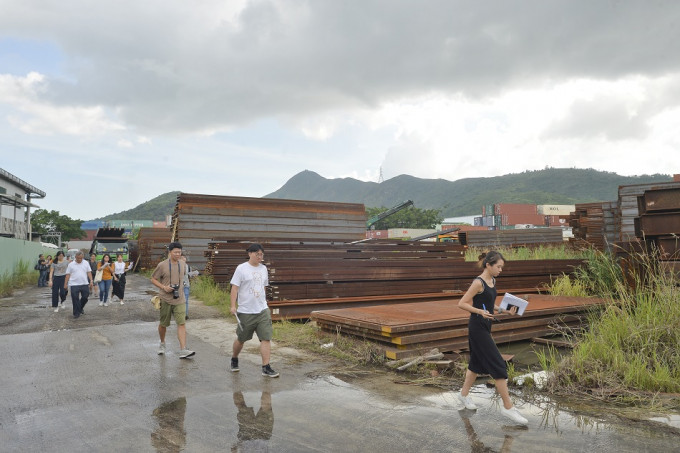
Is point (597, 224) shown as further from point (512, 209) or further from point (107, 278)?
point (512, 209)

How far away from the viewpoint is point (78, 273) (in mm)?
11836

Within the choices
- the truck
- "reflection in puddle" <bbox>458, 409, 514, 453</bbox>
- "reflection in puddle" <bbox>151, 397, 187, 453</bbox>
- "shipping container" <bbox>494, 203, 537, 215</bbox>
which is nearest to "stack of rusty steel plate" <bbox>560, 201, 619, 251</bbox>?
"reflection in puddle" <bbox>458, 409, 514, 453</bbox>

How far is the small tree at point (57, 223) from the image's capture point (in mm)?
69750

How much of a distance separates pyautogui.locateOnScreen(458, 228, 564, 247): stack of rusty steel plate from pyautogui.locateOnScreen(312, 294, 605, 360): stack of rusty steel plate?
49.2 feet

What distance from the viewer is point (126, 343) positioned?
8.45 meters

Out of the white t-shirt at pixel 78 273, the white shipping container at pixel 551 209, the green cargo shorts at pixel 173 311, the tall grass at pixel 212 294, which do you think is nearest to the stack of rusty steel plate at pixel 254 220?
the tall grass at pixel 212 294

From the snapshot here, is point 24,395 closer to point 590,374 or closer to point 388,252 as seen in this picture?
point 590,374

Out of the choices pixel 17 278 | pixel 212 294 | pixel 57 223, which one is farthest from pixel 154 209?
pixel 212 294

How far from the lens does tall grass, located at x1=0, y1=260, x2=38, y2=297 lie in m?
18.0

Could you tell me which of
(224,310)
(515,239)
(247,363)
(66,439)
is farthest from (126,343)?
(515,239)

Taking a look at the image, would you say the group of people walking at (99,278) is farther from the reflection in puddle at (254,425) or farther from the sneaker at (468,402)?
the sneaker at (468,402)

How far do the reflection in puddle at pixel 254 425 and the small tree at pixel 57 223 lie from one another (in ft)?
246

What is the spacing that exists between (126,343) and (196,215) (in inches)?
422

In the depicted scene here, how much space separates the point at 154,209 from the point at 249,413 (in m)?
174
